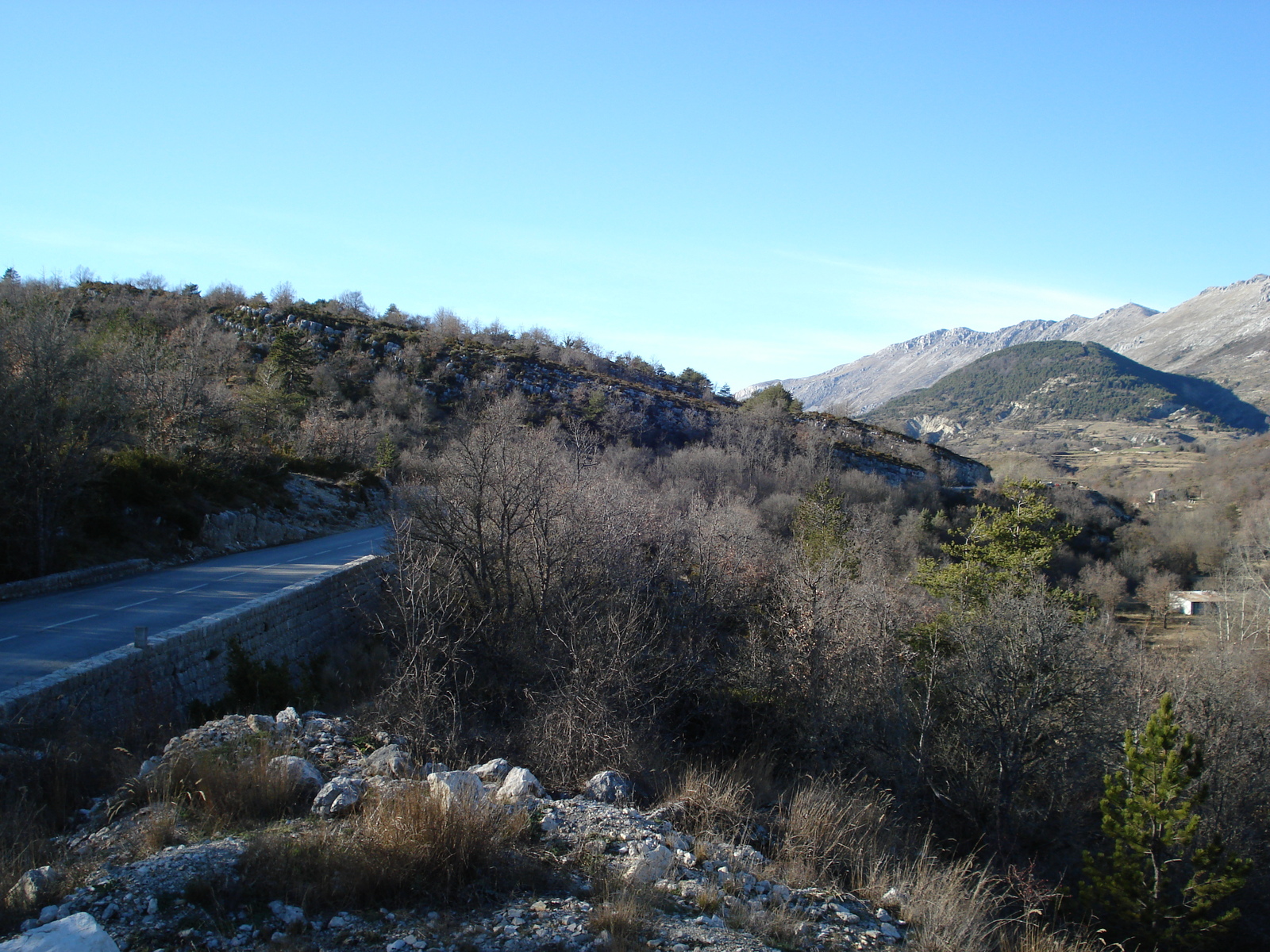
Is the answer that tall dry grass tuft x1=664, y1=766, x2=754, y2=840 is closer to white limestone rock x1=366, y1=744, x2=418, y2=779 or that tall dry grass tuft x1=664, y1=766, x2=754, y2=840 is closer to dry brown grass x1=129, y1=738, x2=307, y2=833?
white limestone rock x1=366, y1=744, x2=418, y2=779

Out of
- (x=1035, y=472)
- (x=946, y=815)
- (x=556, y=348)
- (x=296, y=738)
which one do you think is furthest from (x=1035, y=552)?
(x=1035, y=472)

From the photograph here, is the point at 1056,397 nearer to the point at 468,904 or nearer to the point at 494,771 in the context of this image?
the point at 494,771

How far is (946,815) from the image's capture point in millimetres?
14133

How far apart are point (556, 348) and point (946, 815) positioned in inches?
2437

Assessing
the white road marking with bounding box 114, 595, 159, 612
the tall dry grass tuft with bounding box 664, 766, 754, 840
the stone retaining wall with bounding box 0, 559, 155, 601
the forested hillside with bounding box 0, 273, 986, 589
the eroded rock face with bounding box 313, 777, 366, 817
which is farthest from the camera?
the forested hillside with bounding box 0, 273, 986, 589

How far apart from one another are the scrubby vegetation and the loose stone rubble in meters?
0.24

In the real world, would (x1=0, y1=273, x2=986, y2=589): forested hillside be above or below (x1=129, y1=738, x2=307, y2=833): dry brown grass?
above

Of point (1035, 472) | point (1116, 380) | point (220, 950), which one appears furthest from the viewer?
point (1116, 380)

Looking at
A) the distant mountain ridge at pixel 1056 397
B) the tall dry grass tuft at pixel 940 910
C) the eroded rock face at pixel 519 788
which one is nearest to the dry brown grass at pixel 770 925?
the tall dry grass tuft at pixel 940 910

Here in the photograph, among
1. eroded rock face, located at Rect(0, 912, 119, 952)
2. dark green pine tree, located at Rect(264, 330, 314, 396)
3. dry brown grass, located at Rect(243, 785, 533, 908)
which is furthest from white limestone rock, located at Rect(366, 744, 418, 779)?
dark green pine tree, located at Rect(264, 330, 314, 396)

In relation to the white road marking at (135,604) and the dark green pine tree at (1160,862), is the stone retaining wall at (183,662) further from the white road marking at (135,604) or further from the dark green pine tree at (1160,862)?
the dark green pine tree at (1160,862)

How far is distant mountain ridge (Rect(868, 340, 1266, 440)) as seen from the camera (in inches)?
5492

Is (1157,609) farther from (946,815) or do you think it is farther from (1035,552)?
(946,815)

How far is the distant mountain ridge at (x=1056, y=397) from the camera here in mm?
139500
